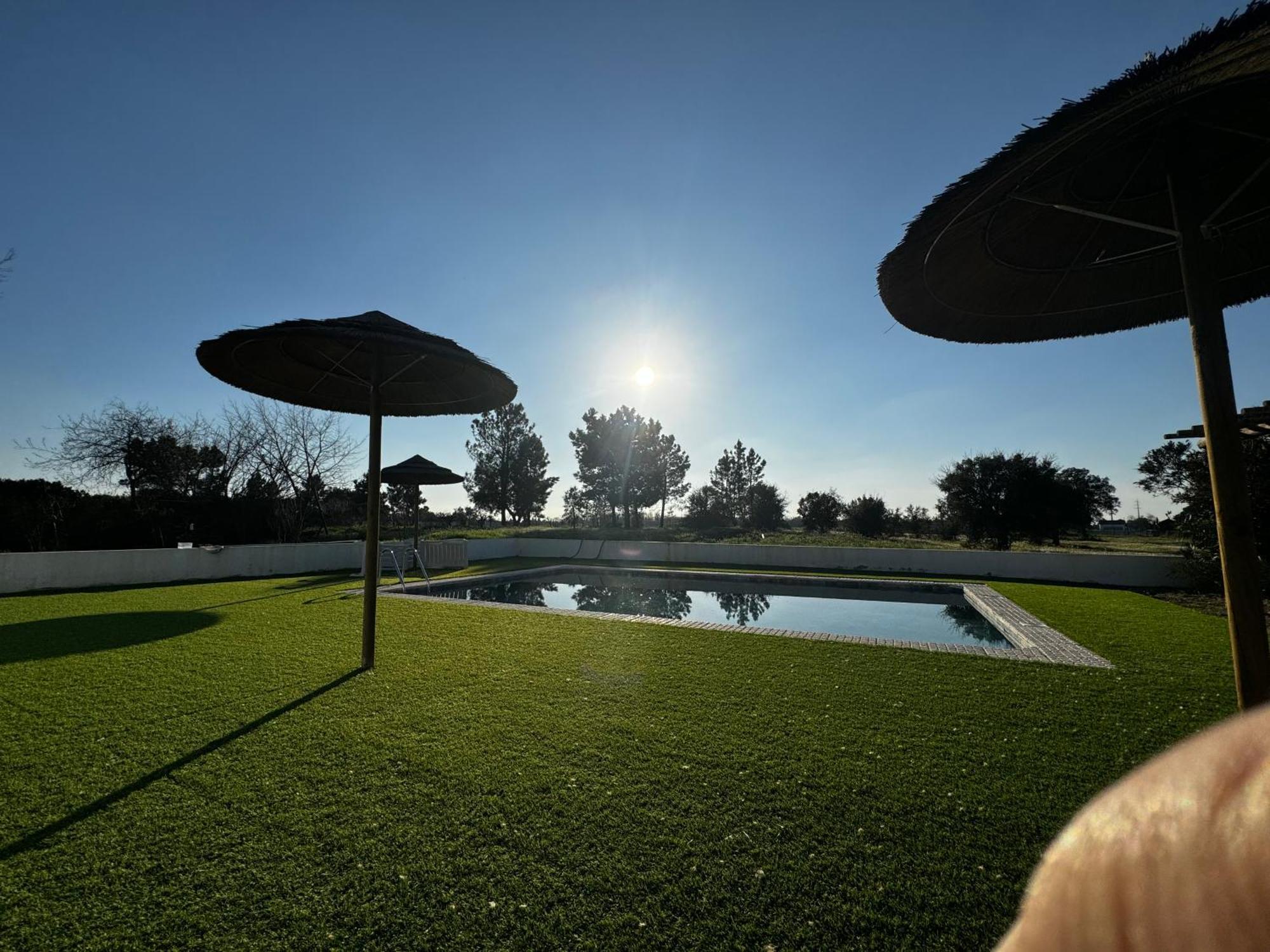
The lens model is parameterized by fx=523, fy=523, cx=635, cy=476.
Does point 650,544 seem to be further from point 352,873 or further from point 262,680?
point 352,873

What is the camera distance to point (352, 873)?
2336 mm

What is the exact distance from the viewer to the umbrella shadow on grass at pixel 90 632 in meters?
5.58

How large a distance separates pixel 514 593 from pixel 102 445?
16.7 meters

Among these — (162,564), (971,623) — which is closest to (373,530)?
(971,623)

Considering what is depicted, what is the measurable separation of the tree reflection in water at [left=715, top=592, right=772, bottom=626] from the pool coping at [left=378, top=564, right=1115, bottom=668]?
108 cm

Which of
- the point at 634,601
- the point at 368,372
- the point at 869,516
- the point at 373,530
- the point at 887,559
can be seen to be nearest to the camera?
the point at 373,530

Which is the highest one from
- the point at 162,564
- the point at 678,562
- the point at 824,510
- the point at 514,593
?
the point at 824,510

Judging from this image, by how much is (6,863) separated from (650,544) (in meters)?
16.4

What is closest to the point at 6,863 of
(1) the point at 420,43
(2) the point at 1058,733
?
(2) the point at 1058,733

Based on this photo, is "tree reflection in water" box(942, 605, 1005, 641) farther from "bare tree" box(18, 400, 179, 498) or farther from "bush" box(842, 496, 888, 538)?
"bare tree" box(18, 400, 179, 498)

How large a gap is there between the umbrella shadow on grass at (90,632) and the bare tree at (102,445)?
45.5 feet

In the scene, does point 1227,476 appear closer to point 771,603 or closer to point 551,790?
point 551,790

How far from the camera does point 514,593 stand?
12.0 meters

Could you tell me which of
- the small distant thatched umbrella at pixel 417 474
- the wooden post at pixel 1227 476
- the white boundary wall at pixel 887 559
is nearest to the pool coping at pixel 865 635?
the white boundary wall at pixel 887 559
